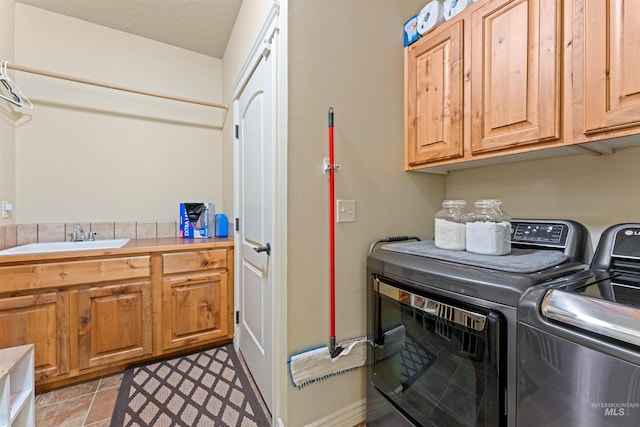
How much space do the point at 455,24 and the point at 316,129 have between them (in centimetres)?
89

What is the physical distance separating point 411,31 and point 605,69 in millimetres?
976

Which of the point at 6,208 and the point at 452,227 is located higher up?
the point at 6,208

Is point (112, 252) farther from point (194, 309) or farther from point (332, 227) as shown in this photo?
point (332, 227)

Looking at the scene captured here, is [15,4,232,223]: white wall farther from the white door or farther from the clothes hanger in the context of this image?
the white door

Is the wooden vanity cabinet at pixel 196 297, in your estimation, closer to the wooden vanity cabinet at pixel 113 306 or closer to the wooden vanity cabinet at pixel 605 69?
the wooden vanity cabinet at pixel 113 306

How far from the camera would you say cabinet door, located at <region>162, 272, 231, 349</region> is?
201cm

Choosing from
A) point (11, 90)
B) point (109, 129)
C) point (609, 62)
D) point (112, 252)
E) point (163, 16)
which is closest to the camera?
point (609, 62)

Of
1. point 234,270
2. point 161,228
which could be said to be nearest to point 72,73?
point 161,228

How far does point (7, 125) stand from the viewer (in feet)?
6.50

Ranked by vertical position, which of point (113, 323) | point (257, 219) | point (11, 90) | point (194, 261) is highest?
point (11, 90)

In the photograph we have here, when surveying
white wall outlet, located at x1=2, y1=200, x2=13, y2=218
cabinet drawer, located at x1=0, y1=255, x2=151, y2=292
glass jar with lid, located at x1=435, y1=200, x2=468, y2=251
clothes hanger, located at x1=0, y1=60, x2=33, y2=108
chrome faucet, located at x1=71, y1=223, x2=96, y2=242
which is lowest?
cabinet drawer, located at x1=0, y1=255, x2=151, y2=292

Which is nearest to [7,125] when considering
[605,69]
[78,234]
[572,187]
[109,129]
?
[109,129]

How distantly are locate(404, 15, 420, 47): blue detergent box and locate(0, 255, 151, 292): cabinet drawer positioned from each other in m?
2.24

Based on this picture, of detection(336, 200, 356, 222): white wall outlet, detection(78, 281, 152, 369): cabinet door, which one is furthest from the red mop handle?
detection(78, 281, 152, 369): cabinet door
